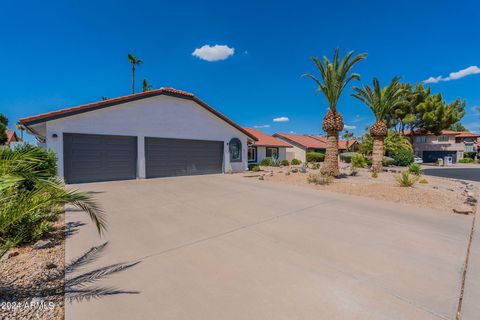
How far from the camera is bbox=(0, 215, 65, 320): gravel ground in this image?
260 centimetres

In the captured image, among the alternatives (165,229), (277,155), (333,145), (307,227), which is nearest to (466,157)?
(277,155)

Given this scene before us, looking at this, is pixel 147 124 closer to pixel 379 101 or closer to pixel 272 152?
pixel 379 101

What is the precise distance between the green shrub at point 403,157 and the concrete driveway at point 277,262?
25.3m

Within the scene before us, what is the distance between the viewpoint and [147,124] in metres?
14.1

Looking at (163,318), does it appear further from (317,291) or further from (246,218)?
(246,218)

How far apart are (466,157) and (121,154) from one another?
195 ft

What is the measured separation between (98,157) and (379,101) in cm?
2054

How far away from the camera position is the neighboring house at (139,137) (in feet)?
38.4

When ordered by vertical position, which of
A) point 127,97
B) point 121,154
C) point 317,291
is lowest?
point 317,291

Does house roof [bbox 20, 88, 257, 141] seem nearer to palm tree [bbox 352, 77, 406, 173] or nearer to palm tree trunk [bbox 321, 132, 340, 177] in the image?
palm tree trunk [bbox 321, 132, 340, 177]

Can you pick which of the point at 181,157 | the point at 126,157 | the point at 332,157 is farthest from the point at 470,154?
the point at 126,157

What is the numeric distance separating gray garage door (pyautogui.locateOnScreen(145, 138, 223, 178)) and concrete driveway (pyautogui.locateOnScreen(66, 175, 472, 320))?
287 inches

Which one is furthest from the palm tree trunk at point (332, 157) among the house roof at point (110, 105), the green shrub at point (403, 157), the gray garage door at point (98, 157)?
the green shrub at point (403, 157)

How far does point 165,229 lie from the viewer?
17.8 feet
